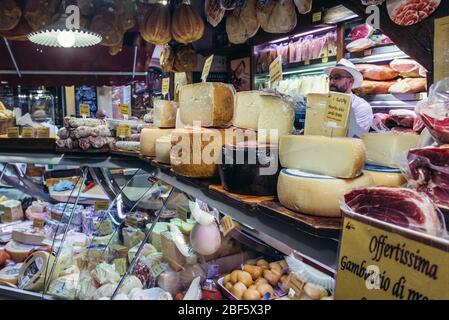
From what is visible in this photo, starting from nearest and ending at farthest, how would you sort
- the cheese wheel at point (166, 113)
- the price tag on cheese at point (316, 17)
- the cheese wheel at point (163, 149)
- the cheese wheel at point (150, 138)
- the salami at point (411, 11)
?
the salami at point (411, 11), the cheese wheel at point (163, 149), the cheese wheel at point (150, 138), the cheese wheel at point (166, 113), the price tag on cheese at point (316, 17)

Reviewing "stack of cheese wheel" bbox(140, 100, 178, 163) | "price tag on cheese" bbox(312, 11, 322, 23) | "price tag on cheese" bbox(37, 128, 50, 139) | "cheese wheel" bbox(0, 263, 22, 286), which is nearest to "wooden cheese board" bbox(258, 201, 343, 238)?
"stack of cheese wheel" bbox(140, 100, 178, 163)

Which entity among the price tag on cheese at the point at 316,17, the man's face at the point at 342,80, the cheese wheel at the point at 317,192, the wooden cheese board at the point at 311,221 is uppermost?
the price tag on cheese at the point at 316,17

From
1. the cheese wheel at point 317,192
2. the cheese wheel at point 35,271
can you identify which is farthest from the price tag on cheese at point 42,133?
the cheese wheel at point 317,192

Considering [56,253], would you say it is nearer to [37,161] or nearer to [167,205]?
[37,161]

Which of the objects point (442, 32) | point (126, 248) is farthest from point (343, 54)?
point (126, 248)

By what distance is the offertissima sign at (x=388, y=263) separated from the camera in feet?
1.73

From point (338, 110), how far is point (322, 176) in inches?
10.2

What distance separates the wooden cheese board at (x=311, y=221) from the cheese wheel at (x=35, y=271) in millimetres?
1717

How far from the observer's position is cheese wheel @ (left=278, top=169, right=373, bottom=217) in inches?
35.9

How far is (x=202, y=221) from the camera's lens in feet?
5.62

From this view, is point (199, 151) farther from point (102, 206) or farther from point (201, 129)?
point (102, 206)

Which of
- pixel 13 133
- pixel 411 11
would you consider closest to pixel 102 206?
pixel 13 133

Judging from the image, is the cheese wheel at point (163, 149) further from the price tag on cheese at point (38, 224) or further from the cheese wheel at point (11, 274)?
the price tag on cheese at point (38, 224)
